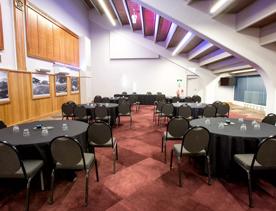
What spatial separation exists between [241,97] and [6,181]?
42.8 ft

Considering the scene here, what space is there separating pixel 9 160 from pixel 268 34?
5394 millimetres

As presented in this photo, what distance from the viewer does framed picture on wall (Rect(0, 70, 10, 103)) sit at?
4.65 m

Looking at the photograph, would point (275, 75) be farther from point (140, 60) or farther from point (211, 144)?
point (140, 60)

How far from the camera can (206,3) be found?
464cm

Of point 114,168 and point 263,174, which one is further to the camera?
point 114,168

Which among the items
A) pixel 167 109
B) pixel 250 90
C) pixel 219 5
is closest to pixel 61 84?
pixel 167 109

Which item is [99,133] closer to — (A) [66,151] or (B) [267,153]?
(A) [66,151]

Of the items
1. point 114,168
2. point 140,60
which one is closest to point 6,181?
point 114,168

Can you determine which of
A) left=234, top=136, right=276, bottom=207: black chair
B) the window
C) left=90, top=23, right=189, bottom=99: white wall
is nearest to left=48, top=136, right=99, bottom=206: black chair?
left=234, top=136, right=276, bottom=207: black chair

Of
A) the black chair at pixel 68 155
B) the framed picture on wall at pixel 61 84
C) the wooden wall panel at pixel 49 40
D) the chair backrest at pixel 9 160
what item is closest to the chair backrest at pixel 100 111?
the wooden wall panel at pixel 49 40

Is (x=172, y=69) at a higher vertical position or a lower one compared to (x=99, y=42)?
lower

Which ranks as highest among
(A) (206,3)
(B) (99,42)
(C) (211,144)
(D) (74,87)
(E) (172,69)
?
(B) (99,42)

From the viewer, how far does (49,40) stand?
7.25m

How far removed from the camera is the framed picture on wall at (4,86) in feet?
15.3
